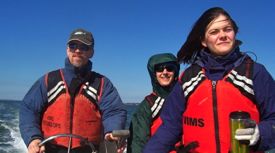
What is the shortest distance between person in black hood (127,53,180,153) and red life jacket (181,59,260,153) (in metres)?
2.01

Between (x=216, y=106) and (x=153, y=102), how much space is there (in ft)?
7.68

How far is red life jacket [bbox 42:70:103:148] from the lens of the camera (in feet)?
17.3

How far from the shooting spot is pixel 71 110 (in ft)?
17.3

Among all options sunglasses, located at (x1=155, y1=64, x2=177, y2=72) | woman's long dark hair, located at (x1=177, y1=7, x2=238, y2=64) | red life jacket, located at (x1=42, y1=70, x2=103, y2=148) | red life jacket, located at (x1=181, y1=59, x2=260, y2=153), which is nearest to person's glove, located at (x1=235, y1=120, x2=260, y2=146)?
red life jacket, located at (x1=181, y1=59, x2=260, y2=153)

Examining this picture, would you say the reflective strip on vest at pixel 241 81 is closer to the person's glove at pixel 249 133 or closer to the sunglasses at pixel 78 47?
the person's glove at pixel 249 133

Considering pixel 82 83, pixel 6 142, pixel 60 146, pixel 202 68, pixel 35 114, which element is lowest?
pixel 6 142

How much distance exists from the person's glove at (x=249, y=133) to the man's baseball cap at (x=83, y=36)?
3.16m

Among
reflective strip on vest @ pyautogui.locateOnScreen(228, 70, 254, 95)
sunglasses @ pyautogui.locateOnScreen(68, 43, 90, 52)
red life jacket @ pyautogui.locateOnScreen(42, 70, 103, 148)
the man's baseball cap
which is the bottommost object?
red life jacket @ pyautogui.locateOnScreen(42, 70, 103, 148)

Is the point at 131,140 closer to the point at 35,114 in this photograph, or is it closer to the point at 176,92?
the point at 35,114

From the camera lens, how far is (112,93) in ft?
17.9

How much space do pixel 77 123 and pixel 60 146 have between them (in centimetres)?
36

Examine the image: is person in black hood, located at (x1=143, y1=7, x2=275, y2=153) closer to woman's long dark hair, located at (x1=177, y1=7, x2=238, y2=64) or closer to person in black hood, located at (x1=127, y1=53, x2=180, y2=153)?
woman's long dark hair, located at (x1=177, y1=7, x2=238, y2=64)

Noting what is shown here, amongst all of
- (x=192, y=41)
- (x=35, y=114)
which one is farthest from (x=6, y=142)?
(x=192, y=41)

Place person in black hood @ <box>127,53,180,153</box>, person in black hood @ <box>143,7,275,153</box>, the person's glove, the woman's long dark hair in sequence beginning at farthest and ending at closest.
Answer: person in black hood @ <box>127,53,180,153</box>, the woman's long dark hair, person in black hood @ <box>143,7,275,153</box>, the person's glove
